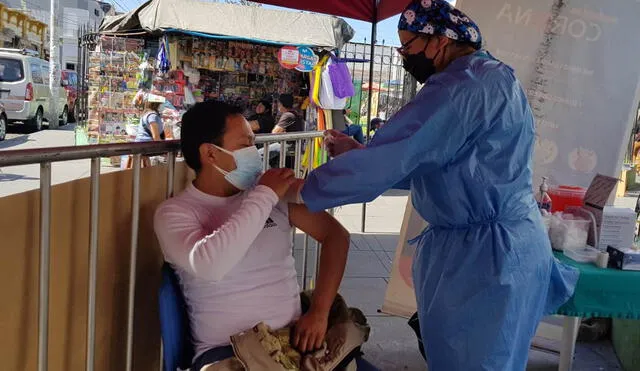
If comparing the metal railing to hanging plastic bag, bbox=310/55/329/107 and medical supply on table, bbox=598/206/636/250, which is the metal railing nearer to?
medical supply on table, bbox=598/206/636/250

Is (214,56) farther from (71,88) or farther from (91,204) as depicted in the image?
(71,88)

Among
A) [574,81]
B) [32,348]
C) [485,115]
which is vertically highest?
[574,81]

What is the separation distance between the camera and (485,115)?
1.65 m

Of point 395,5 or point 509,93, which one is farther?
point 395,5

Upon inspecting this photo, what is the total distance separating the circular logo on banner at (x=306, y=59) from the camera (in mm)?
8523

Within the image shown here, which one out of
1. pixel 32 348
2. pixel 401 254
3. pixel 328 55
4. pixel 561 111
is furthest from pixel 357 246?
pixel 32 348

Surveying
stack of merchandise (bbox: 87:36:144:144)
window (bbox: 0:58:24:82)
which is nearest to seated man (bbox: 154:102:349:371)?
stack of merchandise (bbox: 87:36:144:144)

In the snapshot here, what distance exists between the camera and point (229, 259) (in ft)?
5.27

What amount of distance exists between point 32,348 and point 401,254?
2442 millimetres

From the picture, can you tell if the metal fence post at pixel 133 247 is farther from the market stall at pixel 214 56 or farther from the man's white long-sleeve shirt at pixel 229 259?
the market stall at pixel 214 56

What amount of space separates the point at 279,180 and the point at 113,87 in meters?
8.76

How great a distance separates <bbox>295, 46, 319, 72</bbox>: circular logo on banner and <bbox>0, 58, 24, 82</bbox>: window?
8741mm

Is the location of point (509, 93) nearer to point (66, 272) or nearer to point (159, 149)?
point (159, 149)

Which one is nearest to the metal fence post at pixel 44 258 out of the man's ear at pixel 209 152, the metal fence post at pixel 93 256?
the metal fence post at pixel 93 256
